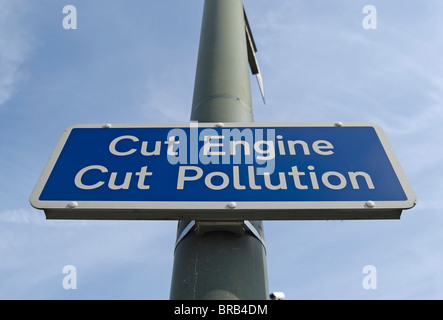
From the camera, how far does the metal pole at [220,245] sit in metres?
1.58

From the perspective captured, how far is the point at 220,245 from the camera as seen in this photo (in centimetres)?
169

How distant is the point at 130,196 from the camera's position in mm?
1660

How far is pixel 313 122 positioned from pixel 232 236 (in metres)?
0.79

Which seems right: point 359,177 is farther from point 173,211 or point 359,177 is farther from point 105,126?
point 105,126

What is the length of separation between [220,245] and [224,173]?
323 millimetres

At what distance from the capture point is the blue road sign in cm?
162

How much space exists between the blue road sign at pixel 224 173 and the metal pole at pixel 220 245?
5.6 inches

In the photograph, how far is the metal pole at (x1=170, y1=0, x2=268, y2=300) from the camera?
5.18 ft

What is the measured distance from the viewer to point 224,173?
1757mm

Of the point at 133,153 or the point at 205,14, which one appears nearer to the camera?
the point at 133,153

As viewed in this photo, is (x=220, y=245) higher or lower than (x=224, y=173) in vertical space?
lower

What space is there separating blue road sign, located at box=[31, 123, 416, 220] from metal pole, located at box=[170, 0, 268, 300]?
5.6 inches
